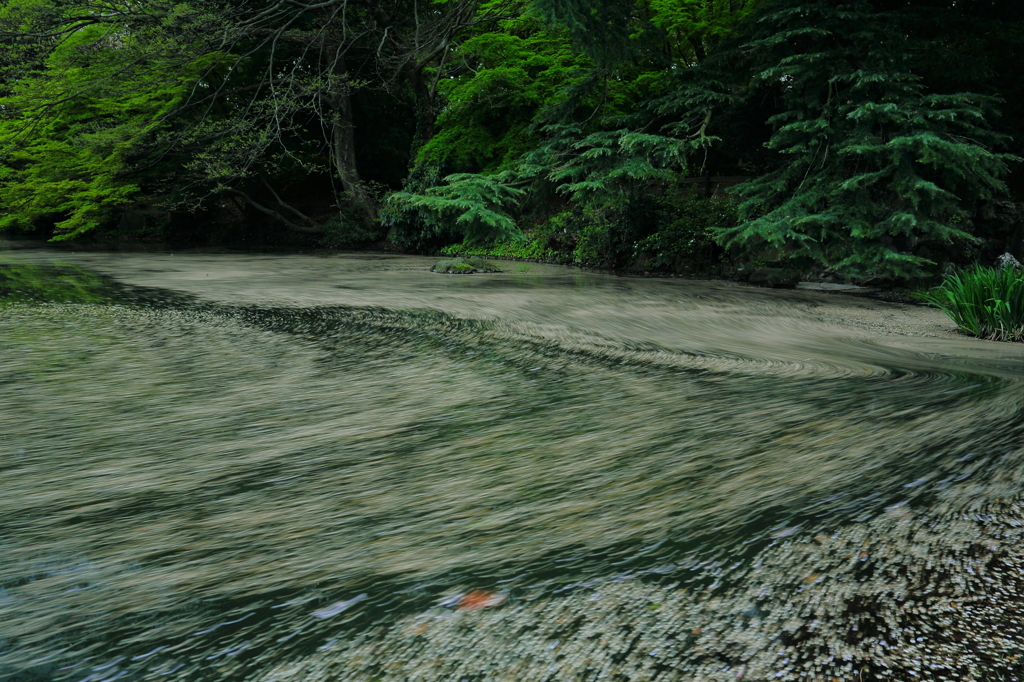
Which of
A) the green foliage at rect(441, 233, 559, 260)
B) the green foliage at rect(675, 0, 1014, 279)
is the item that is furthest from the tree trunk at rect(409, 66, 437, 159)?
the green foliage at rect(675, 0, 1014, 279)

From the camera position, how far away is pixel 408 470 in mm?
3141

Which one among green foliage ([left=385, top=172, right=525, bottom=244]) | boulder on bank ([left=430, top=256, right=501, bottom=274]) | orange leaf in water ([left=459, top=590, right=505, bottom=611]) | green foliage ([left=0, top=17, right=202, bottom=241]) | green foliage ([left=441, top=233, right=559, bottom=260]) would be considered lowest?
orange leaf in water ([left=459, top=590, right=505, bottom=611])

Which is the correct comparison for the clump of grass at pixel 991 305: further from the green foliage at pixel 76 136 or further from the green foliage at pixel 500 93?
the green foliage at pixel 76 136

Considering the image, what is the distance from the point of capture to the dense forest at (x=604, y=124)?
32.0ft

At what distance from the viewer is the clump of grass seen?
636 centimetres

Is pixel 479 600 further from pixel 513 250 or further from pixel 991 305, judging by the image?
pixel 513 250

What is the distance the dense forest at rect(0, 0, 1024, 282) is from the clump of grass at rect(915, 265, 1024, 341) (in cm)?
233

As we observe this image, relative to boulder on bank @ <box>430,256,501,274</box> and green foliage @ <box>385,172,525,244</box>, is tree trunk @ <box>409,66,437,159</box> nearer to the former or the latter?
green foliage @ <box>385,172,525,244</box>

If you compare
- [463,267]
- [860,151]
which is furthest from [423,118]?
[860,151]

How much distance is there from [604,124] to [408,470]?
11448mm

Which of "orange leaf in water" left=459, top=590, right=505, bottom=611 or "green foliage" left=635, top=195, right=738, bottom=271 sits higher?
"green foliage" left=635, top=195, right=738, bottom=271

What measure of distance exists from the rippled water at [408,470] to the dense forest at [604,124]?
4.21 metres

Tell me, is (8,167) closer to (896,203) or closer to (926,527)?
(896,203)

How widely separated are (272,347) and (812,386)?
4.04 m
